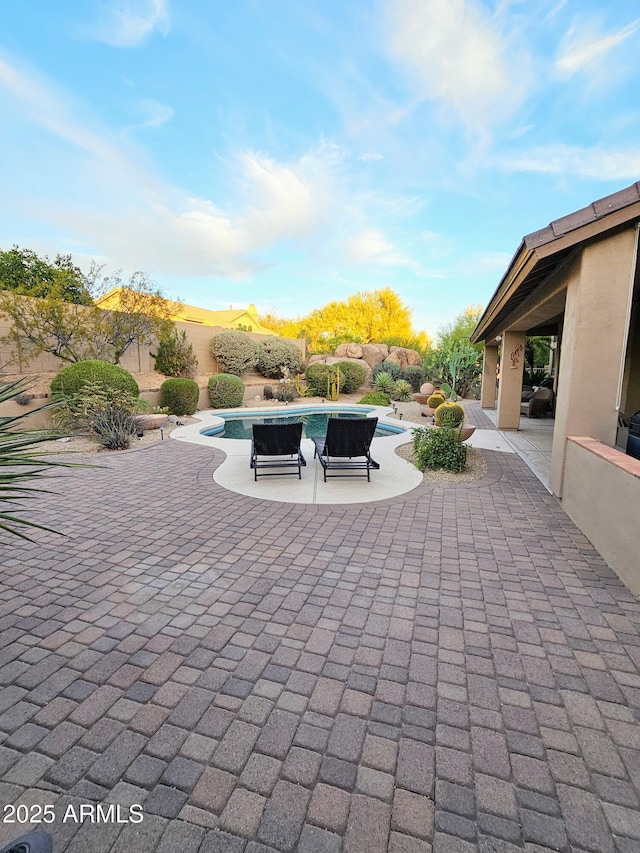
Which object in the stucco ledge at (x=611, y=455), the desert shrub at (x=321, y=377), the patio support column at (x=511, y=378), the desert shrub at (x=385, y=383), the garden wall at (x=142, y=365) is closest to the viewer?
the stucco ledge at (x=611, y=455)

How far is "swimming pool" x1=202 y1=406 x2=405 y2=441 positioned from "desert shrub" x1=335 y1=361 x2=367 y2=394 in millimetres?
4481

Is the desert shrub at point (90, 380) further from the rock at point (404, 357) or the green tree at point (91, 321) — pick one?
the rock at point (404, 357)

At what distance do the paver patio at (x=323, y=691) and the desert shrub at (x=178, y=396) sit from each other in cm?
990

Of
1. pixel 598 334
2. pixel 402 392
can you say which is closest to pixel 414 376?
pixel 402 392

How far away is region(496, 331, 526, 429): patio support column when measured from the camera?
10.8m

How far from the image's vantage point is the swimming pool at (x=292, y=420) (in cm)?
1182

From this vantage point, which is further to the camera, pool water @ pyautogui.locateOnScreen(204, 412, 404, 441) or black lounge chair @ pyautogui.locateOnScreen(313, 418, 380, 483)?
pool water @ pyautogui.locateOnScreen(204, 412, 404, 441)

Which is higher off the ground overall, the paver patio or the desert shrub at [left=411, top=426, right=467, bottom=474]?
the desert shrub at [left=411, top=426, right=467, bottom=474]

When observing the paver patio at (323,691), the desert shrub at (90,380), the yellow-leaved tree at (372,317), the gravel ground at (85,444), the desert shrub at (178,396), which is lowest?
→ the paver patio at (323,691)

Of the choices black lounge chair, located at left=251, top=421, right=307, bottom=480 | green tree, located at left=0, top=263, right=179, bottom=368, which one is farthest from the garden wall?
black lounge chair, located at left=251, top=421, right=307, bottom=480

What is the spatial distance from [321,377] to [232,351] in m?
4.61

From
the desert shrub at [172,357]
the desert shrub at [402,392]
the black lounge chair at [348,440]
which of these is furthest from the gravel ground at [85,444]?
the desert shrub at [402,392]

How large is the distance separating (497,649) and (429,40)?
36.0 feet

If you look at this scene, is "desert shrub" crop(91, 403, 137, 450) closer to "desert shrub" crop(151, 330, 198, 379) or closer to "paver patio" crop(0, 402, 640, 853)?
"paver patio" crop(0, 402, 640, 853)
